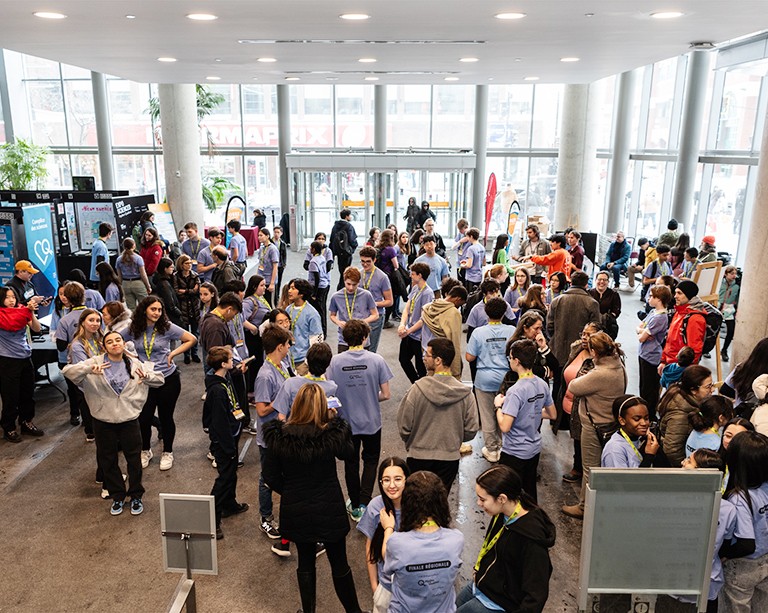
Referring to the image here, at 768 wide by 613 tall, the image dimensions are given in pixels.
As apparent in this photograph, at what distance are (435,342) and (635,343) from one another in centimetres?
682

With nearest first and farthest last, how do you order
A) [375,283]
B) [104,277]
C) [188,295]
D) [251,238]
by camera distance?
[104,277] < [375,283] < [188,295] < [251,238]

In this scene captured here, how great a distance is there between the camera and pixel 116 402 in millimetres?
4926

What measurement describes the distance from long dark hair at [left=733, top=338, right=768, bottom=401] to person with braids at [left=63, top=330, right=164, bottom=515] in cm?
441

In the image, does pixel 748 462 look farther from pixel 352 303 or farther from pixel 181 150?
pixel 181 150

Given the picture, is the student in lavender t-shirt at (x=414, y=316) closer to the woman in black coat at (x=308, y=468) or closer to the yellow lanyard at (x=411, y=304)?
the yellow lanyard at (x=411, y=304)

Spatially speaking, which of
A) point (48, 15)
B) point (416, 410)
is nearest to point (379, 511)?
point (416, 410)

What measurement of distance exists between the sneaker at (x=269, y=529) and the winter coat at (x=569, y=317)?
11.2 ft

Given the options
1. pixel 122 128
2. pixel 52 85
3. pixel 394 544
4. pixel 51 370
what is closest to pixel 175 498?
pixel 394 544

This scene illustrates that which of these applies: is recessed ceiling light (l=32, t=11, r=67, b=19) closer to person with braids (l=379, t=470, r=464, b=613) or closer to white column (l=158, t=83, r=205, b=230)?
person with braids (l=379, t=470, r=464, b=613)

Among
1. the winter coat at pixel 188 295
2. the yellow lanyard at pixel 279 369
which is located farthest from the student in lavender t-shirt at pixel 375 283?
the yellow lanyard at pixel 279 369

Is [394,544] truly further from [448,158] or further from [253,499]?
[448,158]

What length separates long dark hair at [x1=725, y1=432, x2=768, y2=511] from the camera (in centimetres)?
328

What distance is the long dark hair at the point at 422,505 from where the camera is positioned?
2820 mm

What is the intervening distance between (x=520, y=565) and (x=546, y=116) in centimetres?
1930
